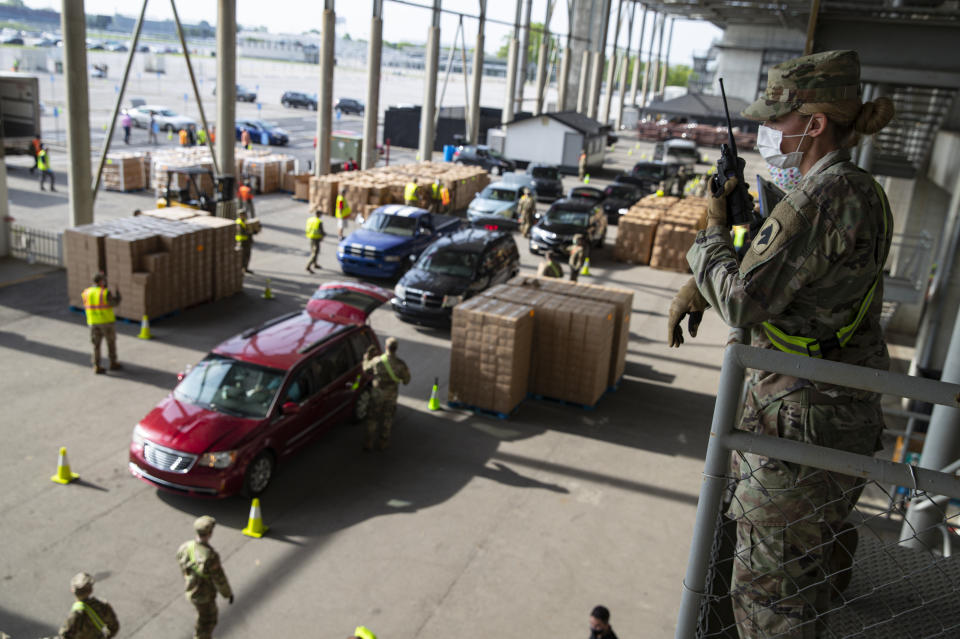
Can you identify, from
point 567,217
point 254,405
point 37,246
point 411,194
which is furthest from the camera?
point 411,194

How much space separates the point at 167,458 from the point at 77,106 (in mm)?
12552

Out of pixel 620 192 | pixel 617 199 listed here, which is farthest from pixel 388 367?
pixel 620 192

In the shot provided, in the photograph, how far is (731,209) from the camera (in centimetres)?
303

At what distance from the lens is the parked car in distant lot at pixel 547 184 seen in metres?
37.4

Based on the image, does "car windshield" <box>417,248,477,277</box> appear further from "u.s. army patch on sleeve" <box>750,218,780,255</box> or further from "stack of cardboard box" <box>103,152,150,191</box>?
"stack of cardboard box" <box>103,152,150,191</box>

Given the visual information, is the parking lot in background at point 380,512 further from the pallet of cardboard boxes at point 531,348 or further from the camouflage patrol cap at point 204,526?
the camouflage patrol cap at point 204,526

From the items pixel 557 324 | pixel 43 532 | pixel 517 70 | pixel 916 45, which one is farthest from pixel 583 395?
pixel 517 70

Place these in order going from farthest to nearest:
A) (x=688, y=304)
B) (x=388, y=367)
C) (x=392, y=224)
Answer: (x=392, y=224) → (x=388, y=367) → (x=688, y=304)

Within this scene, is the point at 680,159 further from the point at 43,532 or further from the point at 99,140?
the point at 43,532

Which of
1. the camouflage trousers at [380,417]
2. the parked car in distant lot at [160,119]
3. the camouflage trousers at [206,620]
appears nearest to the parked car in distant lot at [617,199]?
the camouflage trousers at [380,417]

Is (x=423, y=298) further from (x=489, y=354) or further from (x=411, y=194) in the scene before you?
(x=411, y=194)

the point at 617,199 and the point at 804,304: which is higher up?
the point at 804,304

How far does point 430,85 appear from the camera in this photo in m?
38.8

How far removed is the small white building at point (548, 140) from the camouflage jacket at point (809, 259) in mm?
46093
